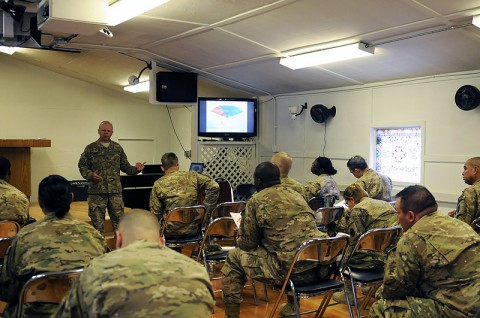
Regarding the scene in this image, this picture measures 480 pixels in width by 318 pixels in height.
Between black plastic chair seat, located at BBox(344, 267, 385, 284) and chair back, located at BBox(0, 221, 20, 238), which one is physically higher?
chair back, located at BBox(0, 221, 20, 238)

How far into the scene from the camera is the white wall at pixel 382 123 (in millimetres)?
6121

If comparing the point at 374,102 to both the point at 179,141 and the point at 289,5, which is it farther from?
the point at 179,141

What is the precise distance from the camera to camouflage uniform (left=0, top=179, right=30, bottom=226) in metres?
3.88

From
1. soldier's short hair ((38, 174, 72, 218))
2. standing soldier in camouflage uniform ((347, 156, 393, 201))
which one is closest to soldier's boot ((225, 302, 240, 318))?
soldier's short hair ((38, 174, 72, 218))

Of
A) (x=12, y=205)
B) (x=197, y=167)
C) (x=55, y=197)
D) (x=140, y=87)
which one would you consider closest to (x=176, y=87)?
(x=197, y=167)

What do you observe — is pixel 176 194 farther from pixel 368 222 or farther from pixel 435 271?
pixel 435 271

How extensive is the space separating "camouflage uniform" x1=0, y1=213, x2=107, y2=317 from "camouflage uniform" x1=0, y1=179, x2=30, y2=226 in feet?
5.09

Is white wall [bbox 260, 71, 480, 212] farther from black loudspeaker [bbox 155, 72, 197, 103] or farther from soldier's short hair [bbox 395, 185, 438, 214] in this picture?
soldier's short hair [bbox 395, 185, 438, 214]

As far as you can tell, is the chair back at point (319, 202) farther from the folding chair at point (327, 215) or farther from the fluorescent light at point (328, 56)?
the fluorescent light at point (328, 56)

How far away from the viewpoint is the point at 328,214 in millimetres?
4918

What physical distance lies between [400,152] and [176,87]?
11.4 ft

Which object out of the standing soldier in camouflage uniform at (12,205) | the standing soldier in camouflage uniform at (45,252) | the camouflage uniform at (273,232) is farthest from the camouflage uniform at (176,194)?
the standing soldier in camouflage uniform at (45,252)

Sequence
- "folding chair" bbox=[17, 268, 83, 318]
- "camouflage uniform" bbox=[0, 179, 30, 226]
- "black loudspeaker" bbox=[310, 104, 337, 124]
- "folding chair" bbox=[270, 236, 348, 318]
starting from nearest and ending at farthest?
1. "folding chair" bbox=[17, 268, 83, 318]
2. "folding chair" bbox=[270, 236, 348, 318]
3. "camouflage uniform" bbox=[0, 179, 30, 226]
4. "black loudspeaker" bbox=[310, 104, 337, 124]

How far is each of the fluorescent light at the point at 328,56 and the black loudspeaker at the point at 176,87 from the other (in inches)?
77.4
